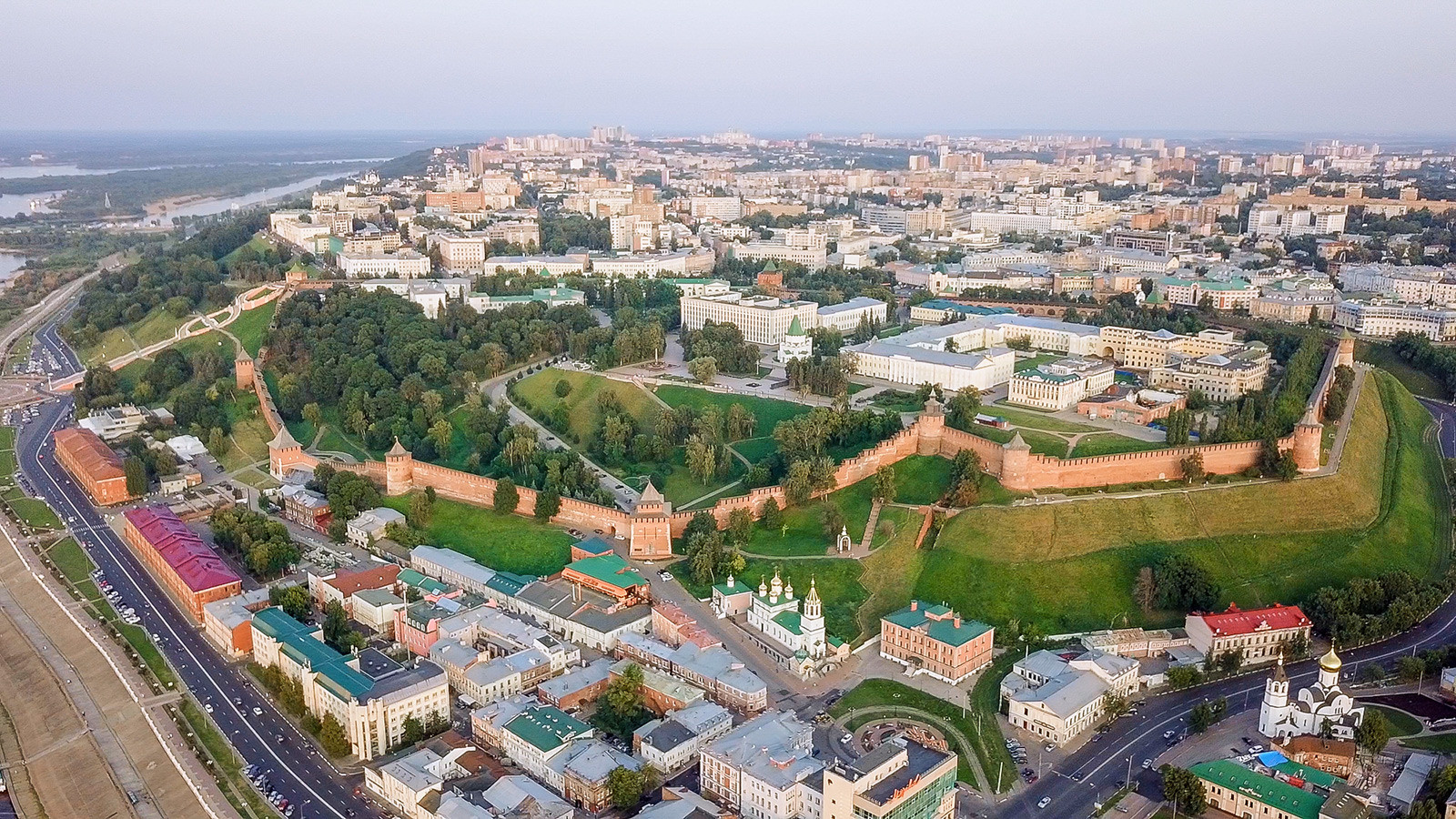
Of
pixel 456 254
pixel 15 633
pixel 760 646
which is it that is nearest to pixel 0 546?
pixel 15 633

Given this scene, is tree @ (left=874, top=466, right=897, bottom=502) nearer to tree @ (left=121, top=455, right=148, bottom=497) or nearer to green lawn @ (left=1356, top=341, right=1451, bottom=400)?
tree @ (left=121, top=455, right=148, bottom=497)

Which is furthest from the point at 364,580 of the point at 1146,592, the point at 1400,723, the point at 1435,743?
the point at 1435,743

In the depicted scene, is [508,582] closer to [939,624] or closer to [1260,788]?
[939,624]

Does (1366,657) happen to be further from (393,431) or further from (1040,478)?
(393,431)

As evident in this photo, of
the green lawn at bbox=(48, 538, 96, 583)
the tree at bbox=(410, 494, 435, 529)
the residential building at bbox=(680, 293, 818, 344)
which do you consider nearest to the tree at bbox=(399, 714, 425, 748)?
the tree at bbox=(410, 494, 435, 529)

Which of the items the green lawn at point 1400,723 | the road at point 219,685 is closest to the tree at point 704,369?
the road at point 219,685
